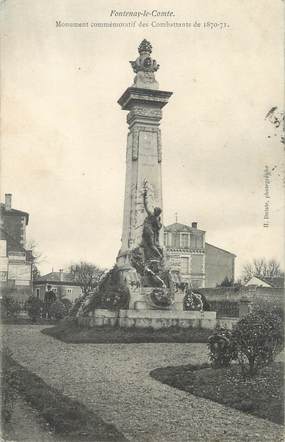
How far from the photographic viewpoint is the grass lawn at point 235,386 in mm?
7055

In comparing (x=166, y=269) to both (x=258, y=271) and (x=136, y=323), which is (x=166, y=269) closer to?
(x=136, y=323)

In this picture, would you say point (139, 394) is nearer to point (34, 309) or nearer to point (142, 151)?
point (142, 151)

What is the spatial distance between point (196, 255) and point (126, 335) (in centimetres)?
4520

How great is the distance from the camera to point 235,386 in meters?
8.24

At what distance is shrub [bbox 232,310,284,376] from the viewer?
28.5ft

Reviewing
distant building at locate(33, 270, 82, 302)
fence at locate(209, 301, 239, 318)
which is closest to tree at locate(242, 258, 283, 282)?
distant building at locate(33, 270, 82, 302)

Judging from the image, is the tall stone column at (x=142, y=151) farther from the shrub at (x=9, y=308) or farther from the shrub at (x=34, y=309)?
the shrub at (x=9, y=308)

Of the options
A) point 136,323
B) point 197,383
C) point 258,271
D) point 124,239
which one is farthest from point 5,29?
point 258,271

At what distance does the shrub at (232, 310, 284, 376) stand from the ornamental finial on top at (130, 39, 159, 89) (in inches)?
503

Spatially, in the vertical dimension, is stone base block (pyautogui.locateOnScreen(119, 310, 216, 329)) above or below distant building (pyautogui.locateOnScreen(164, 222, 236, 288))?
below

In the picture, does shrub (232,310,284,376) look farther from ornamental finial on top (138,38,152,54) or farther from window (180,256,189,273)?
window (180,256,189,273)

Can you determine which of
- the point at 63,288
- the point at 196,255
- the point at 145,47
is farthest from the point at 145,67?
the point at 196,255

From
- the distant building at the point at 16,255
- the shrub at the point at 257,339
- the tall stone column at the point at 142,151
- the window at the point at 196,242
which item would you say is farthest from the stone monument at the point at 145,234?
the window at the point at 196,242

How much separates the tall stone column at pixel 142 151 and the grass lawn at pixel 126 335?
332cm
